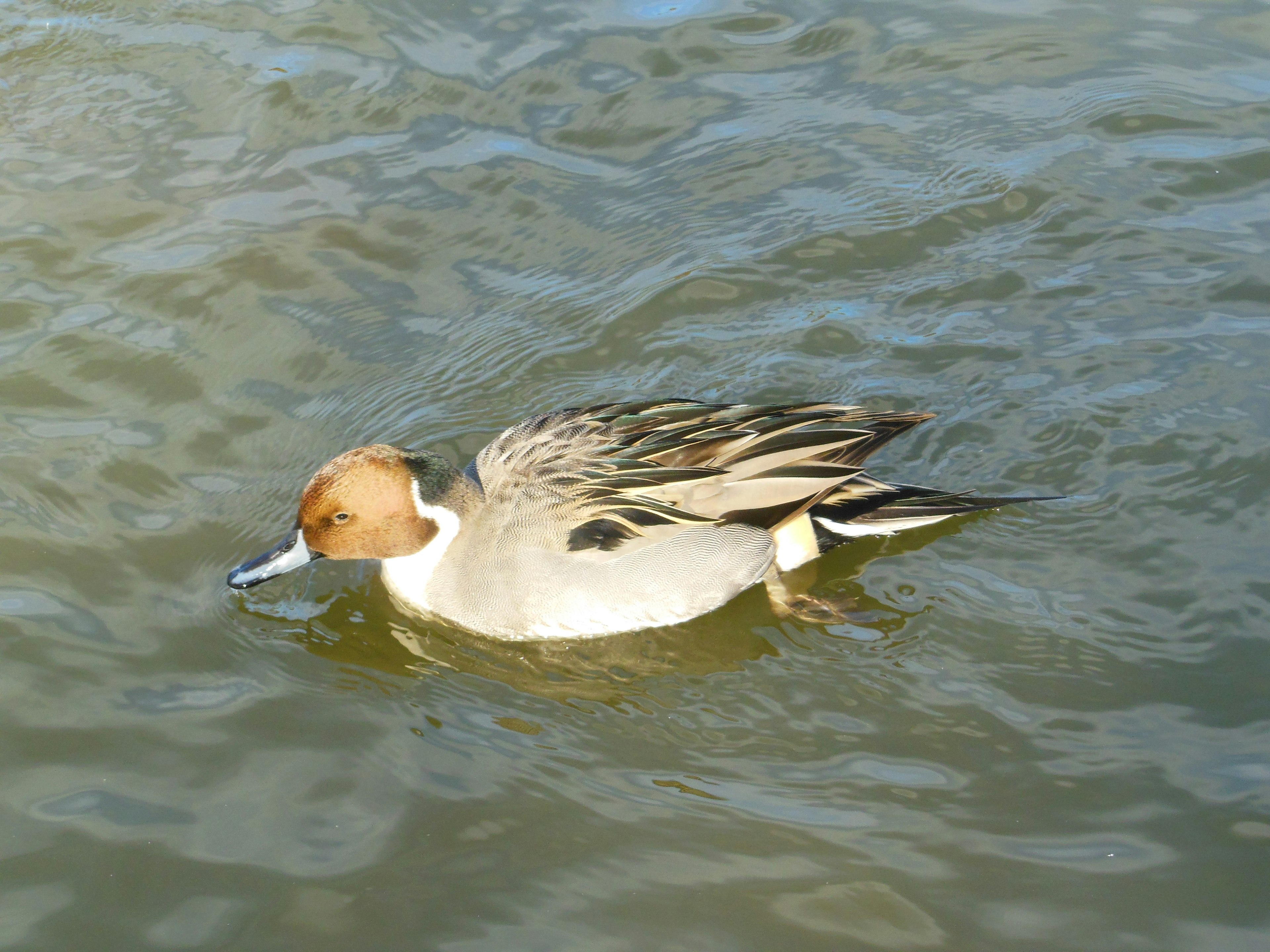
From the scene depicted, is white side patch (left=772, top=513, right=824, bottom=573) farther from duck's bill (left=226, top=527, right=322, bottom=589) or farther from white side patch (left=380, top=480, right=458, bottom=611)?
duck's bill (left=226, top=527, right=322, bottom=589)

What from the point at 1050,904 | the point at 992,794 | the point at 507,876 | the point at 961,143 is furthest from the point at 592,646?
the point at 961,143

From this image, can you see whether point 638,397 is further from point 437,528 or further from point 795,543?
point 437,528

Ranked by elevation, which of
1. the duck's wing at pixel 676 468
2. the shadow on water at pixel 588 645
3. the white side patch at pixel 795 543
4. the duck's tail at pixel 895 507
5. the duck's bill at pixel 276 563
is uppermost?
the duck's wing at pixel 676 468

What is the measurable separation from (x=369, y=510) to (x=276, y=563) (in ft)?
1.33

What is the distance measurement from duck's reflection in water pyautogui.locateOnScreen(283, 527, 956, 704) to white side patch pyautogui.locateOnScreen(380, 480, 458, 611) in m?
0.10

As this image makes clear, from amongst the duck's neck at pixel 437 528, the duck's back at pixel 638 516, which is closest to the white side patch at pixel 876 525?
the duck's back at pixel 638 516

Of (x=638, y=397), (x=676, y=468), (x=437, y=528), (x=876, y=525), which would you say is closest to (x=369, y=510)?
(x=437, y=528)

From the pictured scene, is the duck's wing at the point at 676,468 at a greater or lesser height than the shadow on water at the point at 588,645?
greater

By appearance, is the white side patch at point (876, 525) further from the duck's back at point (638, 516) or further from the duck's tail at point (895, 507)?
the duck's back at point (638, 516)

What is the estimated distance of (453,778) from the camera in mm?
4027

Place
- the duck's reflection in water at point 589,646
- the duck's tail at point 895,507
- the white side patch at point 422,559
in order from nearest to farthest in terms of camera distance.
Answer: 1. the duck's reflection in water at point 589,646
2. the white side patch at point 422,559
3. the duck's tail at point 895,507

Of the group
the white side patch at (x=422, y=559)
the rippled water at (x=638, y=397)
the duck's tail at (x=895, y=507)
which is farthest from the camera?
the duck's tail at (x=895, y=507)

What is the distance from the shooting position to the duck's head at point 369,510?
4.69 m

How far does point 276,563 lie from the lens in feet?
15.5
